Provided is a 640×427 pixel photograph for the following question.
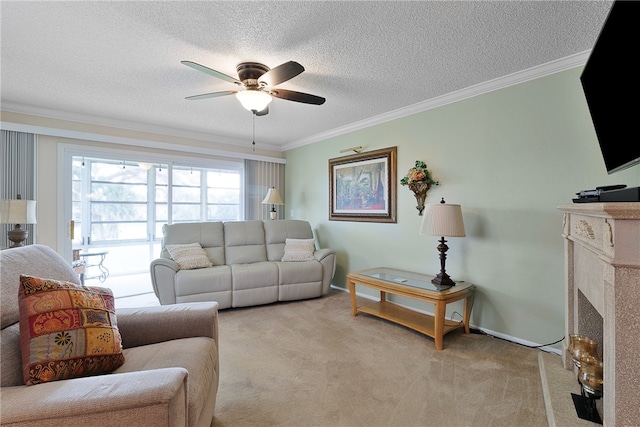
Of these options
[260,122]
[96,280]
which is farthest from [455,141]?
[96,280]

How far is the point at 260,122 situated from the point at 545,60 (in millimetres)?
3154

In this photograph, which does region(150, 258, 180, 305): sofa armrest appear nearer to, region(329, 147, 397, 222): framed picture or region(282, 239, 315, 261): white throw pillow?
region(282, 239, 315, 261): white throw pillow

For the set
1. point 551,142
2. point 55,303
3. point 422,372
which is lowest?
point 422,372

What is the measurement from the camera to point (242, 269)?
142 inches

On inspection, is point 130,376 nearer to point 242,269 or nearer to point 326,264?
point 242,269

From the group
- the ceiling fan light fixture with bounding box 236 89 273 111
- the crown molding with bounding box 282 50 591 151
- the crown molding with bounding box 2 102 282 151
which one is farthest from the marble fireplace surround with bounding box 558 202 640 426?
the crown molding with bounding box 2 102 282 151

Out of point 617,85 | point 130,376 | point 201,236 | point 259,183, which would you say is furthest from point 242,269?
point 617,85

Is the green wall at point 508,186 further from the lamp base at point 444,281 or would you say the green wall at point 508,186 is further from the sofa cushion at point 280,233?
the sofa cushion at point 280,233

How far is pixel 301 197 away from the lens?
5215mm

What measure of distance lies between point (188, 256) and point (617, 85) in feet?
13.0

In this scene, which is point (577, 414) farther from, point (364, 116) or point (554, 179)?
point (364, 116)

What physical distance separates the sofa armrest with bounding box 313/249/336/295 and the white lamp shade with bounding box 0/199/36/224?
315 centimetres

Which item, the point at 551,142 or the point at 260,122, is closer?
the point at 551,142

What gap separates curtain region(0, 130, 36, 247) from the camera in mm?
3309
